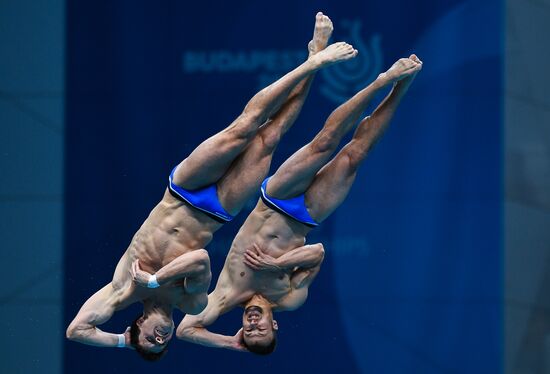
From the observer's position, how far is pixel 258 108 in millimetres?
7625

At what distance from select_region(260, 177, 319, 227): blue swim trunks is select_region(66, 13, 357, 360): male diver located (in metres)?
0.23

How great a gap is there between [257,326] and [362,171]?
2.97 m

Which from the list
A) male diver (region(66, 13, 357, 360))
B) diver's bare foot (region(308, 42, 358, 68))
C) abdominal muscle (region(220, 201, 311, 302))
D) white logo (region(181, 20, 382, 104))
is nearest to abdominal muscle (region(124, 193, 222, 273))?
male diver (region(66, 13, 357, 360))

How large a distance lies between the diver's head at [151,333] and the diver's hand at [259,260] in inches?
27.7

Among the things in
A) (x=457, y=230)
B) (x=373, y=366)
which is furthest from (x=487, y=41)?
(x=373, y=366)

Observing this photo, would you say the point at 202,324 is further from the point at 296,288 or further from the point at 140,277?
the point at 140,277

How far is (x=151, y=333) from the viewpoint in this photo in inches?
301

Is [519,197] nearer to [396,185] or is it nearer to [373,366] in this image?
[396,185]

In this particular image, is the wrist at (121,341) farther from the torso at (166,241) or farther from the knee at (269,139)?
the knee at (269,139)

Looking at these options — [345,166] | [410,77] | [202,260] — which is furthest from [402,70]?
[202,260]

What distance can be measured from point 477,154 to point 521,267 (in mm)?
1115

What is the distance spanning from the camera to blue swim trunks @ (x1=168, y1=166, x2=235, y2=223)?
7707 millimetres

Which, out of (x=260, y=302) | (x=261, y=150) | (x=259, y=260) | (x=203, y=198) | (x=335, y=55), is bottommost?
(x=260, y=302)

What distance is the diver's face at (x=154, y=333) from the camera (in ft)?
25.1
